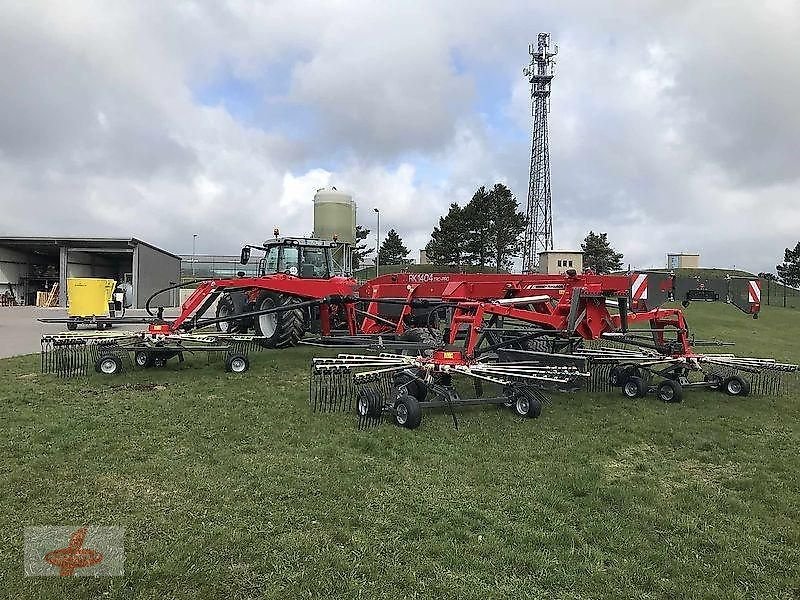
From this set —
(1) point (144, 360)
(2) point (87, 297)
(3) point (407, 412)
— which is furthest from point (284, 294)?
(2) point (87, 297)

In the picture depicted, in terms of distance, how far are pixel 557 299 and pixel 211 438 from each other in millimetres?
5157

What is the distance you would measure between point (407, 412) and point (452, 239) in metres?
40.8

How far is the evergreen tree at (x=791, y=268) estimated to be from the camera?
4462 cm

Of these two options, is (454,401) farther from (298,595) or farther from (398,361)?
(298,595)

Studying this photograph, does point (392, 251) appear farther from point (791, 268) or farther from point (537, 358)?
point (537, 358)

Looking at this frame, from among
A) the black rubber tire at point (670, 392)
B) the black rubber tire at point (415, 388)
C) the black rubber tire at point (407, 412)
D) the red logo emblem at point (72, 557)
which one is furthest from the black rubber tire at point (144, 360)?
the black rubber tire at point (670, 392)

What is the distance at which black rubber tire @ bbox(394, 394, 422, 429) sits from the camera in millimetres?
6094

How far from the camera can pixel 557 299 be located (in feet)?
28.8

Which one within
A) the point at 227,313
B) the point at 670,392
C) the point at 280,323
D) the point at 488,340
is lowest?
the point at 670,392

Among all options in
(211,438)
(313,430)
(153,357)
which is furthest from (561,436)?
(153,357)

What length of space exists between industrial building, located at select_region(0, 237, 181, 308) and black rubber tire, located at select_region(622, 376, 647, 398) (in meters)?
33.0

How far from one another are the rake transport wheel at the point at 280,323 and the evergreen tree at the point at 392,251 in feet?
154

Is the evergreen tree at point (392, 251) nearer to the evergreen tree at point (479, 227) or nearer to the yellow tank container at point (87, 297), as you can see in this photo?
the evergreen tree at point (479, 227)

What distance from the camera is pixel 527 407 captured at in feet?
21.9
